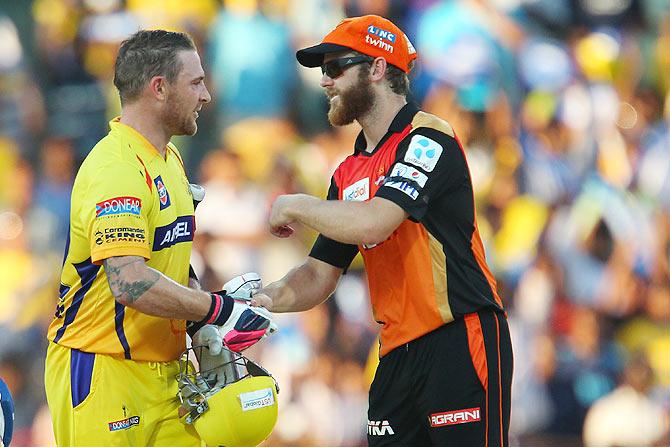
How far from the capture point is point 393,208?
13.9ft

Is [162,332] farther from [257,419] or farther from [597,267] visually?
[597,267]

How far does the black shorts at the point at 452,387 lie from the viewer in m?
4.25

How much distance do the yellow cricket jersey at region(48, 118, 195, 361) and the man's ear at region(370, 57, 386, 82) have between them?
98cm

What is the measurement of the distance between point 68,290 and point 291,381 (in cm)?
463

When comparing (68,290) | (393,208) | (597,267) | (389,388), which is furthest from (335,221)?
(597,267)

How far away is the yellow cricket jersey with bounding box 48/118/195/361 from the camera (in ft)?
12.9

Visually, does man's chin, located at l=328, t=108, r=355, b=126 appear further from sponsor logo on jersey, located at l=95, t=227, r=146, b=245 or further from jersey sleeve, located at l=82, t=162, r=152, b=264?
sponsor logo on jersey, located at l=95, t=227, r=146, b=245

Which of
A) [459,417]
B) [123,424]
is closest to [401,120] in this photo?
[459,417]

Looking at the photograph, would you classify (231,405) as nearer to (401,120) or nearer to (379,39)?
(401,120)

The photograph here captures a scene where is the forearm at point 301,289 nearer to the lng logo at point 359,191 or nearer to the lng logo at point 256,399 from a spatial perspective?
the lng logo at point 359,191

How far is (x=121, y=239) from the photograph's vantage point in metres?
3.89

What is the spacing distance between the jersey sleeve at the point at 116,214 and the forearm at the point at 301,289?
966 mm

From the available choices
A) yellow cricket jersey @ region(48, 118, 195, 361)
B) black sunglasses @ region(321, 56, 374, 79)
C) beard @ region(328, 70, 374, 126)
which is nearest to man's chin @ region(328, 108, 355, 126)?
beard @ region(328, 70, 374, 126)

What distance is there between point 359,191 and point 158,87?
0.97 metres
